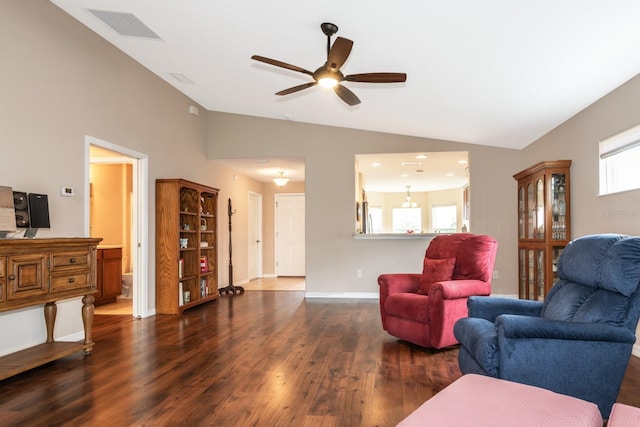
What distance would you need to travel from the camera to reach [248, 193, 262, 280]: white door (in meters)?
9.38

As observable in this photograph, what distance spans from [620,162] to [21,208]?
5.06 metres

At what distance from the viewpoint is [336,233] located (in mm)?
6789

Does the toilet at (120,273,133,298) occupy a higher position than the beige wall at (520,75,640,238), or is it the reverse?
the beige wall at (520,75,640,238)

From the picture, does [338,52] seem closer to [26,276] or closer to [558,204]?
[26,276]

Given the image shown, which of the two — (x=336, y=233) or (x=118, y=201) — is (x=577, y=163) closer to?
(x=336, y=233)

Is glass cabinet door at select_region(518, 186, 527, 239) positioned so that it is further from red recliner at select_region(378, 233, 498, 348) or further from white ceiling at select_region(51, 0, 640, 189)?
red recliner at select_region(378, 233, 498, 348)

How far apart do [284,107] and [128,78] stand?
2.10 meters

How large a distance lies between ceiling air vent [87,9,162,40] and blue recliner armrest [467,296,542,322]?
3.93 meters

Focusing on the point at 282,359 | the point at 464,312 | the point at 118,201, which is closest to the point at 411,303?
the point at 464,312


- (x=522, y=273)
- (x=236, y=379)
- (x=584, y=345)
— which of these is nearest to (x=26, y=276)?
(x=236, y=379)

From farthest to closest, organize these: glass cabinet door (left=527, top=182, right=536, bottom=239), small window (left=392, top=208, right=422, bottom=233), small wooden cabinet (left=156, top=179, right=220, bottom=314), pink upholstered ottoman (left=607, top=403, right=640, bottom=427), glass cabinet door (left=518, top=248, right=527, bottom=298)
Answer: small window (left=392, top=208, right=422, bottom=233), small wooden cabinet (left=156, top=179, right=220, bottom=314), glass cabinet door (left=518, top=248, right=527, bottom=298), glass cabinet door (left=527, top=182, right=536, bottom=239), pink upholstered ottoman (left=607, top=403, right=640, bottom=427)

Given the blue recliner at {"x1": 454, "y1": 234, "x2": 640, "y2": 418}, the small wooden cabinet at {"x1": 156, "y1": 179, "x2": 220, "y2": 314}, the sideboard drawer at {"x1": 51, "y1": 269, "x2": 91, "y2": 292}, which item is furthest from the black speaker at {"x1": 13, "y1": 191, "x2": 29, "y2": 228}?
the blue recliner at {"x1": 454, "y1": 234, "x2": 640, "y2": 418}

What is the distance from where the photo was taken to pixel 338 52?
320 centimetres

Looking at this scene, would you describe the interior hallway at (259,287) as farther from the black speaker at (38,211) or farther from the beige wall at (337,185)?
the black speaker at (38,211)
